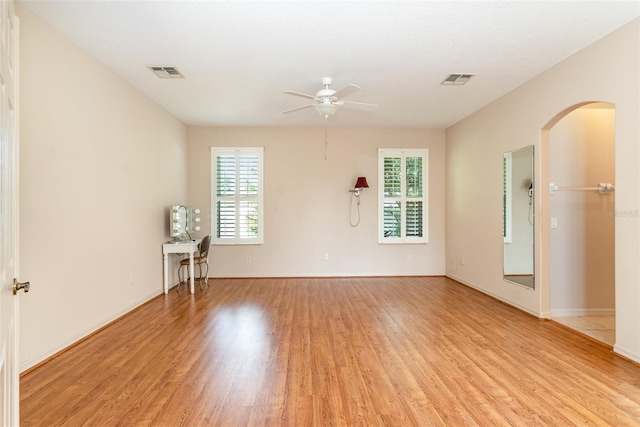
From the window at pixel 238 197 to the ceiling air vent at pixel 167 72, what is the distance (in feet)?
8.30

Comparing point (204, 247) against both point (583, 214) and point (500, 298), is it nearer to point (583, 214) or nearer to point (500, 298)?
point (500, 298)

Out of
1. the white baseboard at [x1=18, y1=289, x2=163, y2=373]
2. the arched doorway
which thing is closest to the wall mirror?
the arched doorway

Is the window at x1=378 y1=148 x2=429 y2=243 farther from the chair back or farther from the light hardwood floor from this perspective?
the chair back

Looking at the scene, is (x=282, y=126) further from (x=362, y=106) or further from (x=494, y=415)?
(x=494, y=415)

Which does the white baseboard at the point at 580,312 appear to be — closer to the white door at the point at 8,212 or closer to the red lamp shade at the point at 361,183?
the red lamp shade at the point at 361,183

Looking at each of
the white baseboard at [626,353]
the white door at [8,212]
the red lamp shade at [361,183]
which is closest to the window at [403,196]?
the red lamp shade at [361,183]

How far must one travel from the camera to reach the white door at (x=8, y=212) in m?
1.28

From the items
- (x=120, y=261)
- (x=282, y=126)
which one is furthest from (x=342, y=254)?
(x=120, y=261)

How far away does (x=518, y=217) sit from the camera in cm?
447

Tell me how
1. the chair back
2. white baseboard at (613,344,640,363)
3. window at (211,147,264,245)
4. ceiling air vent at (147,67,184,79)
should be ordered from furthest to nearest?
1. window at (211,147,264,245)
2. the chair back
3. ceiling air vent at (147,67,184,79)
4. white baseboard at (613,344,640,363)

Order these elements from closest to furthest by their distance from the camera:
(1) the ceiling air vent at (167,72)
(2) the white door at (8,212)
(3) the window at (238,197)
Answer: (2) the white door at (8,212) → (1) the ceiling air vent at (167,72) → (3) the window at (238,197)

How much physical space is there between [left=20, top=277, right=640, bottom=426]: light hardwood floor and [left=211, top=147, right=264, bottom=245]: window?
7.80 ft

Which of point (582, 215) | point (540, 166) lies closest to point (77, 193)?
point (540, 166)

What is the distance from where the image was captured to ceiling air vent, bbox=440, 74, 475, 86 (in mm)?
4074
